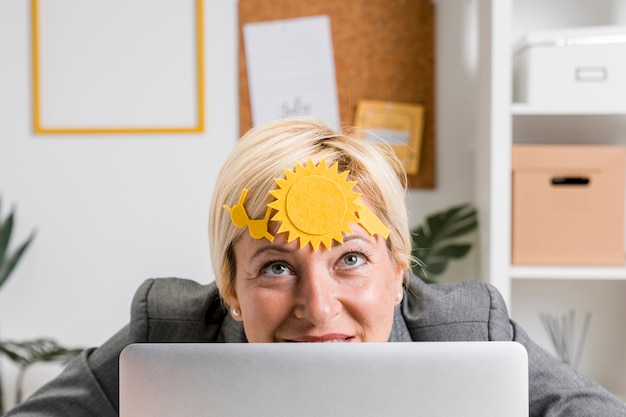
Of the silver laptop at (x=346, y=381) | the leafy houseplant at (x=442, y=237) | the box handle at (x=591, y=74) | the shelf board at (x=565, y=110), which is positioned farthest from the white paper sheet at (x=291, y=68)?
the silver laptop at (x=346, y=381)

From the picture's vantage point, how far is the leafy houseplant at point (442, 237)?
2233 mm

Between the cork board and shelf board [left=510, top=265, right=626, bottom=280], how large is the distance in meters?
0.46

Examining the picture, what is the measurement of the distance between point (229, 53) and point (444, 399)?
6.25ft

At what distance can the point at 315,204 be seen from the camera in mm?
963

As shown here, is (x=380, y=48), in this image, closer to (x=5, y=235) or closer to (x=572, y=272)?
(x=572, y=272)

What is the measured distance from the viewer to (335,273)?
1045 millimetres

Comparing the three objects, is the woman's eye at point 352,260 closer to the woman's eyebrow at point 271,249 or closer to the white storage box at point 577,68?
the woman's eyebrow at point 271,249

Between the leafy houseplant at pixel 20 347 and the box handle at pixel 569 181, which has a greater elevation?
the box handle at pixel 569 181

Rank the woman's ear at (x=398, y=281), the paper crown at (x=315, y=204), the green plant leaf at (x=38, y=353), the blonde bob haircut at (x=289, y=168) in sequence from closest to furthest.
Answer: the paper crown at (x=315, y=204), the blonde bob haircut at (x=289, y=168), the woman's ear at (x=398, y=281), the green plant leaf at (x=38, y=353)

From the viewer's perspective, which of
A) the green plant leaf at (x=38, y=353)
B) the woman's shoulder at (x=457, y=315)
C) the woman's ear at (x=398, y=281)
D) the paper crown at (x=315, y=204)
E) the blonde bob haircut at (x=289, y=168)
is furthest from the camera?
the green plant leaf at (x=38, y=353)

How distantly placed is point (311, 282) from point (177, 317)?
1.46 ft

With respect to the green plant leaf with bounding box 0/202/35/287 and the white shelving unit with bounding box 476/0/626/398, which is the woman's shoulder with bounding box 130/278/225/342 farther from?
the green plant leaf with bounding box 0/202/35/287

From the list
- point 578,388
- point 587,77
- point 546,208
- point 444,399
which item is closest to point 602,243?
point 546,208

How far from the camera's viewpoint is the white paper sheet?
2.44 m
